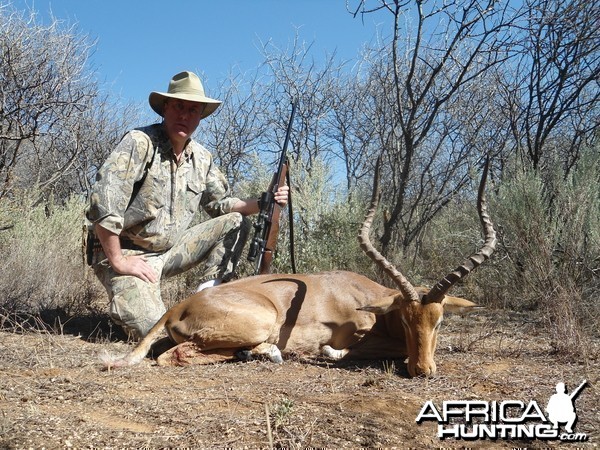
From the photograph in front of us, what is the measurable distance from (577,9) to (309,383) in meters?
6.01

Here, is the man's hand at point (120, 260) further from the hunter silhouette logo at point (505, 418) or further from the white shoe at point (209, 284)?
the hunter silhouette logo at point (505, 418)

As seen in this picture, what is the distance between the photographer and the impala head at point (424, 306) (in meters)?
4.59

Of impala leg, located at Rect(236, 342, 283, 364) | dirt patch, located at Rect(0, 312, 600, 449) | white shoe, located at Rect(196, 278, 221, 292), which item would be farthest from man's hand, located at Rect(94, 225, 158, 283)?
impala leg, located at Rect(236, 342, 283, 364)

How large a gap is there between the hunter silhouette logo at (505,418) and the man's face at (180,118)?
3616 millimetres

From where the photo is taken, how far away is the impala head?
459 centimetres

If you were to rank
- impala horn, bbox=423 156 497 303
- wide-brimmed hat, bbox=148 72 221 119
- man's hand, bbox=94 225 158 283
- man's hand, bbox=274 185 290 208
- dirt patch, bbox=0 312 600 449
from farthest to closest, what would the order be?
1. man's hand, bbox=274 185 290 208
2. wide-brimmed hat, bbox=148 72 221 119
3. man's hand, bbox=94 225 158 283
4. impala horn, bbox=423 156 497 303
5. dirt patch, bbox=0 312 600 449

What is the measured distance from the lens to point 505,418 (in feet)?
10.9

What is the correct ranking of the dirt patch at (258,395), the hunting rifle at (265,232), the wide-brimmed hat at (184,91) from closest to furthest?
the dirt patch at (258,395), the wide-brimmed hat at (184,91), the hunting rifle at (265,232)

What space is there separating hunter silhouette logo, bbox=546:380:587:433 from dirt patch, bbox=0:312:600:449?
0.17ft

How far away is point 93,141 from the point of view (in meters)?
15.5

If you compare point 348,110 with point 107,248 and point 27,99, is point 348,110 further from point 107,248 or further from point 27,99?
point 107,248

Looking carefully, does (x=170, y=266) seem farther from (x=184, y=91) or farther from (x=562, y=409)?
(x=562, y=409)

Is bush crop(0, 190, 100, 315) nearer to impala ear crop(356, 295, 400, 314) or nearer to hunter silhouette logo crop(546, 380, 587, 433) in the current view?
impala ear crop(356, 295, 400, 314)

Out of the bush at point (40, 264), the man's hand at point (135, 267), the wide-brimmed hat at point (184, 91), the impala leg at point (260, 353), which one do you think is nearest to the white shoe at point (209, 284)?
the man's hand at point (135, 267)
